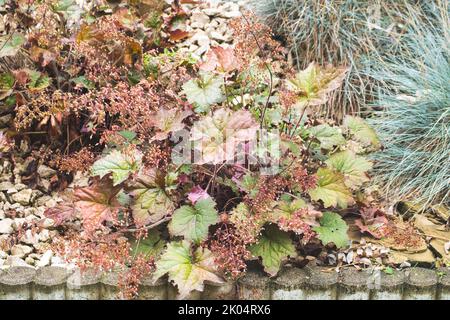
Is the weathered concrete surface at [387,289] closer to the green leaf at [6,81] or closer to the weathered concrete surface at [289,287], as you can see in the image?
the weathered concrete surface at [289,287]

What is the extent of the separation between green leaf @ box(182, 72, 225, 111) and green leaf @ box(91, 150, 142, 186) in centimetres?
33

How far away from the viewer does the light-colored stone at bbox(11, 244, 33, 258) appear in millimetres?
3105

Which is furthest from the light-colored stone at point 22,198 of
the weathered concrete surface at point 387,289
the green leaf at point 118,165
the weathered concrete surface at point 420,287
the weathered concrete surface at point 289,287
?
the weathered concrete surface at point 420,287

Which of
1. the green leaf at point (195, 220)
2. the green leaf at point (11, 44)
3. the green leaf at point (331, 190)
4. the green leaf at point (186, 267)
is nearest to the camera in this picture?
the green leaf at point (186, 267)

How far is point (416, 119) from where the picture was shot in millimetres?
3648

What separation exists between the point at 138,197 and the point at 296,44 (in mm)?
1802

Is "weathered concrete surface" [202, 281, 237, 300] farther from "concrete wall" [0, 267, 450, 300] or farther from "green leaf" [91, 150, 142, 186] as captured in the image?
"green leaf" [91, 150, 142, 186]

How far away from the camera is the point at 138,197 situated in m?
2.88

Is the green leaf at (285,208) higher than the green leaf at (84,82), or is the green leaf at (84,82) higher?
the green leaf at (84,82)

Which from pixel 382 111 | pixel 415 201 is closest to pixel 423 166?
pixel 415 201

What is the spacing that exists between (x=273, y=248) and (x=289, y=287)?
0.57 ft

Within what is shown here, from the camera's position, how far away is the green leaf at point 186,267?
2.68m

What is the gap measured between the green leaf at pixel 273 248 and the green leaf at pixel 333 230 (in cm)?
14

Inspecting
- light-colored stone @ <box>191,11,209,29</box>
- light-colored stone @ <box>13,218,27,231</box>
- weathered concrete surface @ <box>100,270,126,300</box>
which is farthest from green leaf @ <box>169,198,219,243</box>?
light-colored stone @ <box>191,11,209,29</box>
